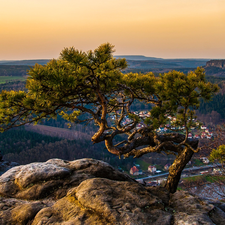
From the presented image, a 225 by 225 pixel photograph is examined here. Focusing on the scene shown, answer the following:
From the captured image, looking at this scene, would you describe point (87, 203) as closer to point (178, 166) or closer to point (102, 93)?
point (102, 93)

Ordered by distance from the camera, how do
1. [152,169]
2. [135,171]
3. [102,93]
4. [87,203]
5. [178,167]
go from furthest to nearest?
[152,169] → [135,171] → [178,167] → [102,93] → [87,203]

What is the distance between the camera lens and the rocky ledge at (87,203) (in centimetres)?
654

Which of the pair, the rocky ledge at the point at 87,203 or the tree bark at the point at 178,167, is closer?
the rocky ledge at the point at 87,203

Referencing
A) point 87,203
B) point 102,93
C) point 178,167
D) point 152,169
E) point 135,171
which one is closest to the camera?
point 87,203

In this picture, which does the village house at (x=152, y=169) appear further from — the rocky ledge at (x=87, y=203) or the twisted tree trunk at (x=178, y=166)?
the rocky ledge at (x=87, y=203)

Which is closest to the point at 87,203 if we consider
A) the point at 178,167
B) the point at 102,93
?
the point at 102,93

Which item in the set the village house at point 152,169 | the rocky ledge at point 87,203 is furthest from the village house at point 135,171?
the rocky ledge at point 87,203

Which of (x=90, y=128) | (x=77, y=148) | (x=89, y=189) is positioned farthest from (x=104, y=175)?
(x=90, y=128)

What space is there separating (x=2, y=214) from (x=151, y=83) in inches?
326

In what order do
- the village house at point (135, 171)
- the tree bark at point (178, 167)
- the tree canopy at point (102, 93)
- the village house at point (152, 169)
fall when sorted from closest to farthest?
1. the tree canopy at point (102, 93)
2. the tree bark at point (178, 167)
3. the village house at point (135, 171)
4. the village house at point (152, 169)

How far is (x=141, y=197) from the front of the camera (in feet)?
25.1

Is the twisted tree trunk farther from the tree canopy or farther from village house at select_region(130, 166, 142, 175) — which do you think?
village house at select_region(130, 166, 142, 175)

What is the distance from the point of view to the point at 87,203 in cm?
699

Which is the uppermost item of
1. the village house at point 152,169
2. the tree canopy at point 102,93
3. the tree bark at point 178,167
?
the tree canopy at point 102,93
